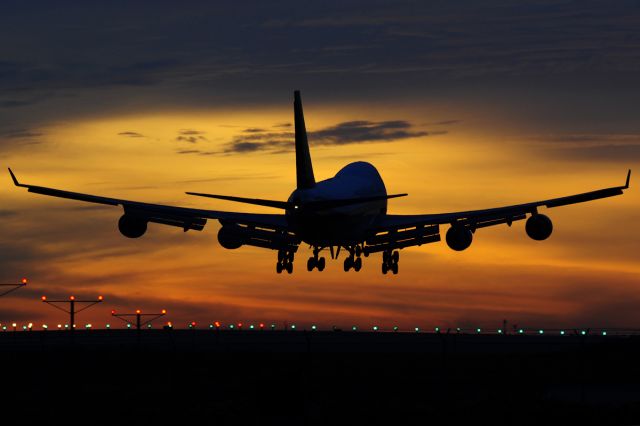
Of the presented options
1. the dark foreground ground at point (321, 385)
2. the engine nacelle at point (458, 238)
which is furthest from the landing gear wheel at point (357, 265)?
the engine nacelle at point (458, 238)

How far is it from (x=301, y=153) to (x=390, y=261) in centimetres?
1417

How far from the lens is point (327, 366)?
73.1m

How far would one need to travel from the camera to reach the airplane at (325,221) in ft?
276

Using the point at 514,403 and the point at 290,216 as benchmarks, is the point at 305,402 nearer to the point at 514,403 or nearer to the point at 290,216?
the point at 514,403

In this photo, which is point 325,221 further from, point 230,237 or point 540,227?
point 540,227

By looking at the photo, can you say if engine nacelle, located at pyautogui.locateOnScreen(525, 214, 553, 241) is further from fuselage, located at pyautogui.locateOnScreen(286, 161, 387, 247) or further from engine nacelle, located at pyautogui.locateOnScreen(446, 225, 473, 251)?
fuselage, located at pyautogui.locateOnScreen(286, 161, 387, 247)

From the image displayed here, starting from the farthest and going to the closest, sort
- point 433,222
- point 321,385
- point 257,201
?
point 433,222 → point 257,201 → point 321,385

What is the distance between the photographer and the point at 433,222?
93312mm

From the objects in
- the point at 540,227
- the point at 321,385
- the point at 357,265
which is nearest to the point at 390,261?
the point at 357,265

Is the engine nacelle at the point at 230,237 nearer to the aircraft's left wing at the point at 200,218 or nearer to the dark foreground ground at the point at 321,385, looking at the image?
the aircraft's left wing at the point at 200,218

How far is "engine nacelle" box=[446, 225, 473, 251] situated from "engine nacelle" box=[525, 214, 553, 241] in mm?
5161

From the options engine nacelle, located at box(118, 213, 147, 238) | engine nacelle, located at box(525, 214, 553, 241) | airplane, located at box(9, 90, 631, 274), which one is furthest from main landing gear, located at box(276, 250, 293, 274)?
engine nacelle, located at box(525, 214, 553, 241)

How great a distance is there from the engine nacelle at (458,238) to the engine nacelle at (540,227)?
5161mm

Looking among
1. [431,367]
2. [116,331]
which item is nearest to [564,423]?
[431,367]
